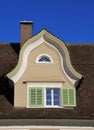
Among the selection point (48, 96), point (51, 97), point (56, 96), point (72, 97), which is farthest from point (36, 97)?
point (72, 97)

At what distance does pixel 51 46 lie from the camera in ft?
111

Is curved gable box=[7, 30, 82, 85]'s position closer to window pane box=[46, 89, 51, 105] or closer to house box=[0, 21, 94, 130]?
house box=[0, 21, 94, 130]

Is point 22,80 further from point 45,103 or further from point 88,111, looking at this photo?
point 88,111

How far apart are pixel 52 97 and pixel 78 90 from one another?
2.21m

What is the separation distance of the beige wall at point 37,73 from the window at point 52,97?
2.59 ft

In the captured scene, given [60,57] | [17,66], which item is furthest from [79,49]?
[17,66]

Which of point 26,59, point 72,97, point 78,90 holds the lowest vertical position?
point 72,97

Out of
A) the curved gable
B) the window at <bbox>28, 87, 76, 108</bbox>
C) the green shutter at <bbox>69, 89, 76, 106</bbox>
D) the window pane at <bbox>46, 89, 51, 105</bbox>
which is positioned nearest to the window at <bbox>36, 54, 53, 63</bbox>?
the curved gable

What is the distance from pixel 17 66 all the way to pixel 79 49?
22.7ft

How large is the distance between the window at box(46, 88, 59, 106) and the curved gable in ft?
4.80

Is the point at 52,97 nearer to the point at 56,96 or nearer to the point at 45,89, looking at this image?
the point at 56,96

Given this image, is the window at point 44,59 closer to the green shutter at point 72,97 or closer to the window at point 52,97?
the window at point 52,97

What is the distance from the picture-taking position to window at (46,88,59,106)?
104ft

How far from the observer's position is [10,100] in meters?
32.1
